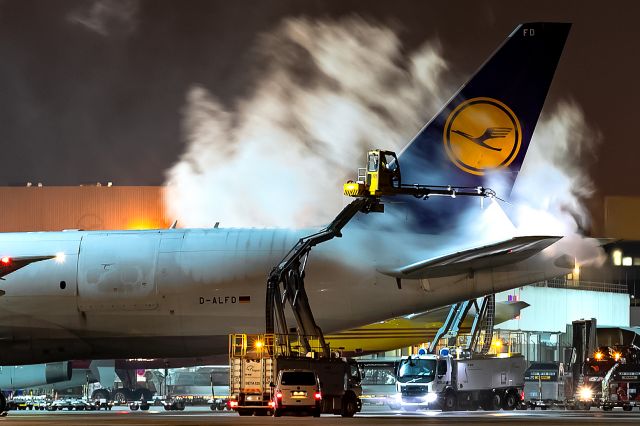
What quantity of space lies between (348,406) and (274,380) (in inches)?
120

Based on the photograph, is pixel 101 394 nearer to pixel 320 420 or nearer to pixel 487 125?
pixel 487 125

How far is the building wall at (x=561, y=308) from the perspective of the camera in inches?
3602

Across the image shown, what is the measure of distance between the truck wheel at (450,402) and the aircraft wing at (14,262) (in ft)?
62.1

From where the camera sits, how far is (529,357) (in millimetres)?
89188

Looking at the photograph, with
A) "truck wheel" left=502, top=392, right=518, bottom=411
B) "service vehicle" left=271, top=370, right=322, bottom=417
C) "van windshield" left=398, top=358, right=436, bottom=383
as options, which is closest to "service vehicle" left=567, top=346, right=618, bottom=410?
"truck wheel" left=502, top=392, right=518, bottom=411

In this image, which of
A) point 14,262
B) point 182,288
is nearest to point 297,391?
point 182,288

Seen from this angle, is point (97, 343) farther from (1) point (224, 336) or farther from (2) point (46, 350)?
(1) point (224, 336)

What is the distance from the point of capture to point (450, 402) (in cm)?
5194

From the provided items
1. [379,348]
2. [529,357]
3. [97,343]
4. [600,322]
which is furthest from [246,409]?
[600,322]

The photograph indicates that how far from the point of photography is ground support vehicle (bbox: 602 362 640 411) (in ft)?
179

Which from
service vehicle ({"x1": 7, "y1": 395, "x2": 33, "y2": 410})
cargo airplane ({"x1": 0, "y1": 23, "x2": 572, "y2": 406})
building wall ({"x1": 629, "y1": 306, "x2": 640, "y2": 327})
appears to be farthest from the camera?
building wall ({"x1": 629, "y1": 306, "x2": 640, "y2": 327})

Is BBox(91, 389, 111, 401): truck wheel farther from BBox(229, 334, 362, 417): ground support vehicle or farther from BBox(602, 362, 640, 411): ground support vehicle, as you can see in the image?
BBox(602, 362, 640, 411): ground support vehicle

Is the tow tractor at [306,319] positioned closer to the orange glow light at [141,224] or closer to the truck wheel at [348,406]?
the truck wheel at [348,406]

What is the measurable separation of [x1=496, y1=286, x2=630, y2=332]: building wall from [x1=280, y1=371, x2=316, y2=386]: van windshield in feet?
169
